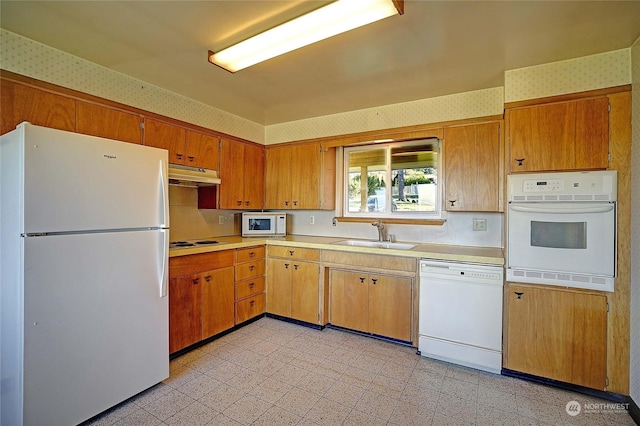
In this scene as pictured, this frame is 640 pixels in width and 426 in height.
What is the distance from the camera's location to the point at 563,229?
222 cm

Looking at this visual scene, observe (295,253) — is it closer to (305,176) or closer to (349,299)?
(349,299)

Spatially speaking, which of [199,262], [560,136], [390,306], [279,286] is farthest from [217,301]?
[560,136]

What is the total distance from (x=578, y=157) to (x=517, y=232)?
669 millimetres

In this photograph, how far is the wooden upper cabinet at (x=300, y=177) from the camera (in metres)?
3.71

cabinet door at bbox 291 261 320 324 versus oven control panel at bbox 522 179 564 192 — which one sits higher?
oven control panel at bbox 522 179 564 192

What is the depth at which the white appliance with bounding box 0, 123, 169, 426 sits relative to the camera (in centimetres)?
158

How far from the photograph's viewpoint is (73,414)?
173 centimetres

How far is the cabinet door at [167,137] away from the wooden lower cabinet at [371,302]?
196 cm

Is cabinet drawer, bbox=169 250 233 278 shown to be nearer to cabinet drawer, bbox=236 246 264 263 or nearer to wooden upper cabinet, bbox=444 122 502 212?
cabinet drawer, bbox=236 246 264 263

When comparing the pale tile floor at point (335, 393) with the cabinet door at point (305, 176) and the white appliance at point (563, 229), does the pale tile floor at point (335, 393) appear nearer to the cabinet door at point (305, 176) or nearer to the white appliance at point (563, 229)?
the white appliance at point (563, 229)

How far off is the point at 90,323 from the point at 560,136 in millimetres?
3426

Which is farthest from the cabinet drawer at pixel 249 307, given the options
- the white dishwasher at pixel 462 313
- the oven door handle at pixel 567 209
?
the oven door handle at pixel 567 209

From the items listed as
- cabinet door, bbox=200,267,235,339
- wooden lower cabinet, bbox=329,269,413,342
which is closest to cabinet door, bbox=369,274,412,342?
wooden lower cabinet, bbox=329,269,413,342

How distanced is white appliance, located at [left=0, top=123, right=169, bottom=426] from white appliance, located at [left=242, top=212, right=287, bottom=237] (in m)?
1.67
